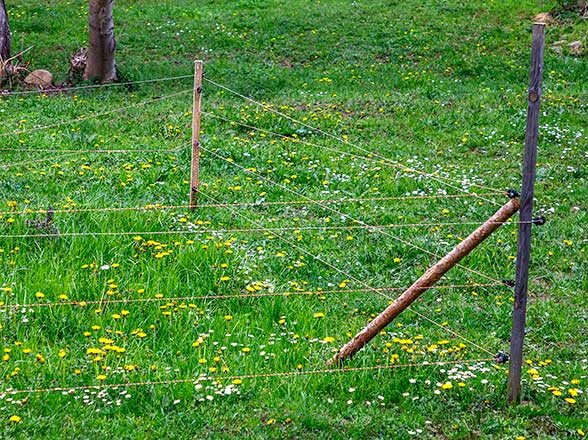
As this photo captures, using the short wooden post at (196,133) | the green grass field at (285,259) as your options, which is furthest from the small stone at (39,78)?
the short wooden post at (196,133)

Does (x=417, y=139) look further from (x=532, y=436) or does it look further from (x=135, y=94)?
(x=532, y=436)

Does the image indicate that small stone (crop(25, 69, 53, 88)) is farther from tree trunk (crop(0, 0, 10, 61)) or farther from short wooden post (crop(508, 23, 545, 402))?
short wooden post (crop(508, 23, 545, 402))

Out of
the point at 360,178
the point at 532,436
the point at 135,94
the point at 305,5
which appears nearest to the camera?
the point at 532,436

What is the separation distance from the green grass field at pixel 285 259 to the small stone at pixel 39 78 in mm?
295

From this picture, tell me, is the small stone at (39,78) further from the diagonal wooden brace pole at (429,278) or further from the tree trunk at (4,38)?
the diagonal wooden brace pole at (429,278)

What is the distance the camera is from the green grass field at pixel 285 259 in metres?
5.04

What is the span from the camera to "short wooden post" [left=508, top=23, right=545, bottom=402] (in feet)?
15.6

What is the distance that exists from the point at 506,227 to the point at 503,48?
8208 mm

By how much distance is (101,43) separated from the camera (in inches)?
513

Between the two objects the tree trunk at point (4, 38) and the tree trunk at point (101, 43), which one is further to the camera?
the tree trunk at point (4, 38)

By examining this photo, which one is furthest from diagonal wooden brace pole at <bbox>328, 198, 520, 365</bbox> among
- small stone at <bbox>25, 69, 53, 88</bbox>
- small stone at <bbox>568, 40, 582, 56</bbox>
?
small stone at <bbox>568, 40, 582, 56</bbox>

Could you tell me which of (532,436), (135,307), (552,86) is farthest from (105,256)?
(552,86)

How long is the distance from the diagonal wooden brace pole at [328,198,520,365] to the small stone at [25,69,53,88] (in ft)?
30.2

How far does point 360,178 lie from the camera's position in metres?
9.21
